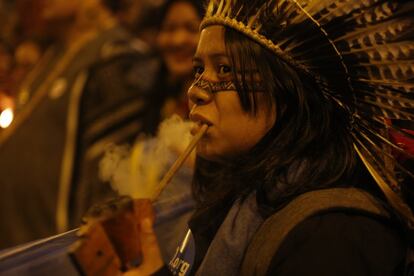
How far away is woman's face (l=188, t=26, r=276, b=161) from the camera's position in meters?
1.33

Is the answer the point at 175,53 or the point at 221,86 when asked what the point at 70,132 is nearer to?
the point at 175,53

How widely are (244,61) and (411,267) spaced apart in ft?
1.72

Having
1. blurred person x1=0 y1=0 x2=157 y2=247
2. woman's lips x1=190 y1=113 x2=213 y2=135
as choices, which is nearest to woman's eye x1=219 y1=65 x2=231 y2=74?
woman's lips x1=190 y1=113 x2=213 y2=135

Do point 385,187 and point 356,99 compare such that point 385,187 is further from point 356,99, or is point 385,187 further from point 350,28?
point 350,28

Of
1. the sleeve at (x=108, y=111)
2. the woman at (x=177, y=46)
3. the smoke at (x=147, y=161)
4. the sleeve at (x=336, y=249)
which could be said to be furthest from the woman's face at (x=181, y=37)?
the sleeve at (x=336, y=249)

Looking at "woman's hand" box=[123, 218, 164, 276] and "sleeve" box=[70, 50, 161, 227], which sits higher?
"sleeve" box=[70, 50, 161, 227]

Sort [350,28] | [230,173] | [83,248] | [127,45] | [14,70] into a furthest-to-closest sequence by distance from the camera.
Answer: [14,70] → [127,45] → [230,173] → [350,28] → [83,248]

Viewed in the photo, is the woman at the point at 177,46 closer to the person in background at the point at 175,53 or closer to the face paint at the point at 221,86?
the person in background at the point at 175,53

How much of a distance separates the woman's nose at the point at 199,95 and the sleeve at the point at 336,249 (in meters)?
0.33

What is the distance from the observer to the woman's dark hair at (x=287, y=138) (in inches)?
52.0

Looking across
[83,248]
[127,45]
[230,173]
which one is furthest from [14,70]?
[83,248]

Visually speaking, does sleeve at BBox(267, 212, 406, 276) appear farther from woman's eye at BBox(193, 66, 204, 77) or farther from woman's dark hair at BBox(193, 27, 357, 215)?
woman's eye at BBox(193, 66, 204, 77)

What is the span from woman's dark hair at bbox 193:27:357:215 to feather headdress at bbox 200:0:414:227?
0.03m

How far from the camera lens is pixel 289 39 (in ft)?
4.36
